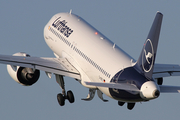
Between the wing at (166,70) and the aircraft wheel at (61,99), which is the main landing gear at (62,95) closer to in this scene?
the aircraft wheel at (61,99)

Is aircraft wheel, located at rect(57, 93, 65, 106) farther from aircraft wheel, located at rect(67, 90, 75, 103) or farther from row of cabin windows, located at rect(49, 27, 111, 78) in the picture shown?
row of cabin windows, located at rect(49, 27, 111, 78)

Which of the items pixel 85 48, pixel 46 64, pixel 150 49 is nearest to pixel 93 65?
pixel 85 48

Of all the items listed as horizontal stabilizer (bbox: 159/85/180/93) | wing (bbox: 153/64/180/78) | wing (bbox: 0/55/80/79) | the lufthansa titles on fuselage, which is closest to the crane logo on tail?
horizontal stabilizer (bbox: 159/85/180/93)

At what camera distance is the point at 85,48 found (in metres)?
54.4

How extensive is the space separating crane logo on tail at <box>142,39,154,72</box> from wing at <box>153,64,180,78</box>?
8.04 m

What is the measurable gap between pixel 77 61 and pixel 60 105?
4424 mm

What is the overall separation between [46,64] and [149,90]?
12.8 meters

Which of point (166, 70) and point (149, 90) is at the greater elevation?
point (166, 70)

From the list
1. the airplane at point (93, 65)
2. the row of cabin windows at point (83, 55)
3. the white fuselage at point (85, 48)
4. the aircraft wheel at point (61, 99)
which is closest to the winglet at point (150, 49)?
the airplane at point (93, 65)

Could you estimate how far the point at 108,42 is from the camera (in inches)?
2128

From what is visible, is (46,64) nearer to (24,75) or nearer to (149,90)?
(24,75)

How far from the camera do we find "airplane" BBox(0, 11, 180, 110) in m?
45.5

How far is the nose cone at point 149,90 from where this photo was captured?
44.8 meters

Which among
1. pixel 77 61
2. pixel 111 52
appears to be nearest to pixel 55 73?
pixel 77 61
